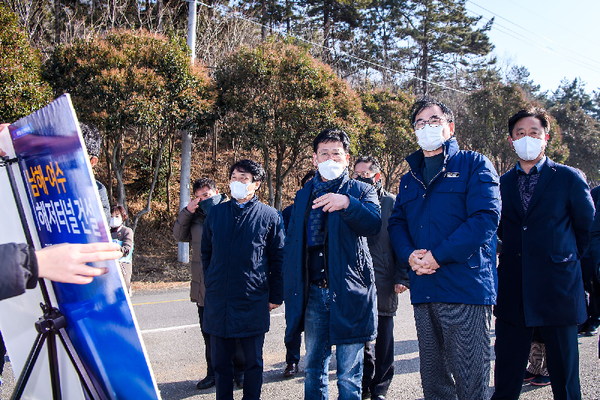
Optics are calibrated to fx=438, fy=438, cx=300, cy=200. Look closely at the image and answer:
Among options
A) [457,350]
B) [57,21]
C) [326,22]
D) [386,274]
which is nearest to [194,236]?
[386,274]

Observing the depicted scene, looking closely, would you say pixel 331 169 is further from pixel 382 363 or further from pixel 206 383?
pixel 206 383

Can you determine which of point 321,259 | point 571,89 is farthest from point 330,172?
point 571,89

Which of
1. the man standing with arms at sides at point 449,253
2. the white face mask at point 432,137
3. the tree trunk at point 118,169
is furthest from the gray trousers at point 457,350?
the tree trunk at point 118,169

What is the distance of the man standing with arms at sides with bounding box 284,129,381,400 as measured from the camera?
2855mm

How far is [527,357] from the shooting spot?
10.2 ft

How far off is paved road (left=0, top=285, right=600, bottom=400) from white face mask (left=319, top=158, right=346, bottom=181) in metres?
2.07

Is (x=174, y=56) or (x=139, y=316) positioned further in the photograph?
(x=174, y=56)

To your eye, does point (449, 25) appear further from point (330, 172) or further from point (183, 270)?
point (330, 172)

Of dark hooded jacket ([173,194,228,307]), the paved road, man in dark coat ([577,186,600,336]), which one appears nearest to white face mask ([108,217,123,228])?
dark hooded jacket ([173,194,228,307])

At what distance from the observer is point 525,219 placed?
10.3 feet

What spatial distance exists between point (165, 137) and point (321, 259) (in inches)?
410

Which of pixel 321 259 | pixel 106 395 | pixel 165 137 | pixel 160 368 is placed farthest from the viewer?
pixel 165 137

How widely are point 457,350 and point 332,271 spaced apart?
0.89 metres

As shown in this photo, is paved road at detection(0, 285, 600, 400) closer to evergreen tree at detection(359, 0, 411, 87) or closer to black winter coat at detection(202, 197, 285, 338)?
black winter coat at detection(202, 197, 285, 338)
